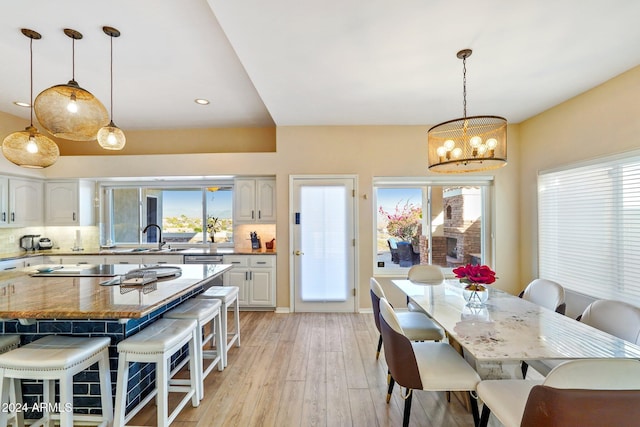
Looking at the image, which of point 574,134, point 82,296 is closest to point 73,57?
point 82,296

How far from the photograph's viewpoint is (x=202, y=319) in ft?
7.34

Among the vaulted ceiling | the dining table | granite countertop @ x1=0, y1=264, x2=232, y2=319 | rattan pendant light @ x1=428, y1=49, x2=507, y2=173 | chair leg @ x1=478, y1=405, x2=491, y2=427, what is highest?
the vaulted ceiling

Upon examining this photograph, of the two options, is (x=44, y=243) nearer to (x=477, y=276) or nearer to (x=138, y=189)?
(x=138, y=189)

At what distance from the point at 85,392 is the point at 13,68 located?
341 centimetres

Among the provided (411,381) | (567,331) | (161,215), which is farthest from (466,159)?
(161,215)

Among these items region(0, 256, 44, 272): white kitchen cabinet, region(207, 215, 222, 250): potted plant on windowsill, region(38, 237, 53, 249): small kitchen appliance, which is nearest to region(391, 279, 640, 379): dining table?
region(207, 215, 222, 250): potted plant on windowsill

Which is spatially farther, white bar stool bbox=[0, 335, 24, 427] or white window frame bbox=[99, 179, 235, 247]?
white window frame bbox=[99, 179, 235, 247]

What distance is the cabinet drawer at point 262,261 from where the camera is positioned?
431 cm

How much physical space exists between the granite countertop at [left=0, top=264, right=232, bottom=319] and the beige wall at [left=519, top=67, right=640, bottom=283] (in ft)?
14.4

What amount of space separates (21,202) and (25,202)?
2.5 inches

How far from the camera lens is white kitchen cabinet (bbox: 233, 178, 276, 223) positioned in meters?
4.57

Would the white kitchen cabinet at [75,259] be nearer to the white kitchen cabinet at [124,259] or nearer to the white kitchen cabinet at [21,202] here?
the white kitchen cabinet at [124,259]

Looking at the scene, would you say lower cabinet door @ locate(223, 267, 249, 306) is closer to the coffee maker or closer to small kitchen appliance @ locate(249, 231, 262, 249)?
small kitchen appliance @ locate(249, 231, 262, 249)

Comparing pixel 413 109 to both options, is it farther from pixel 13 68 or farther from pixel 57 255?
pixel 57 255
